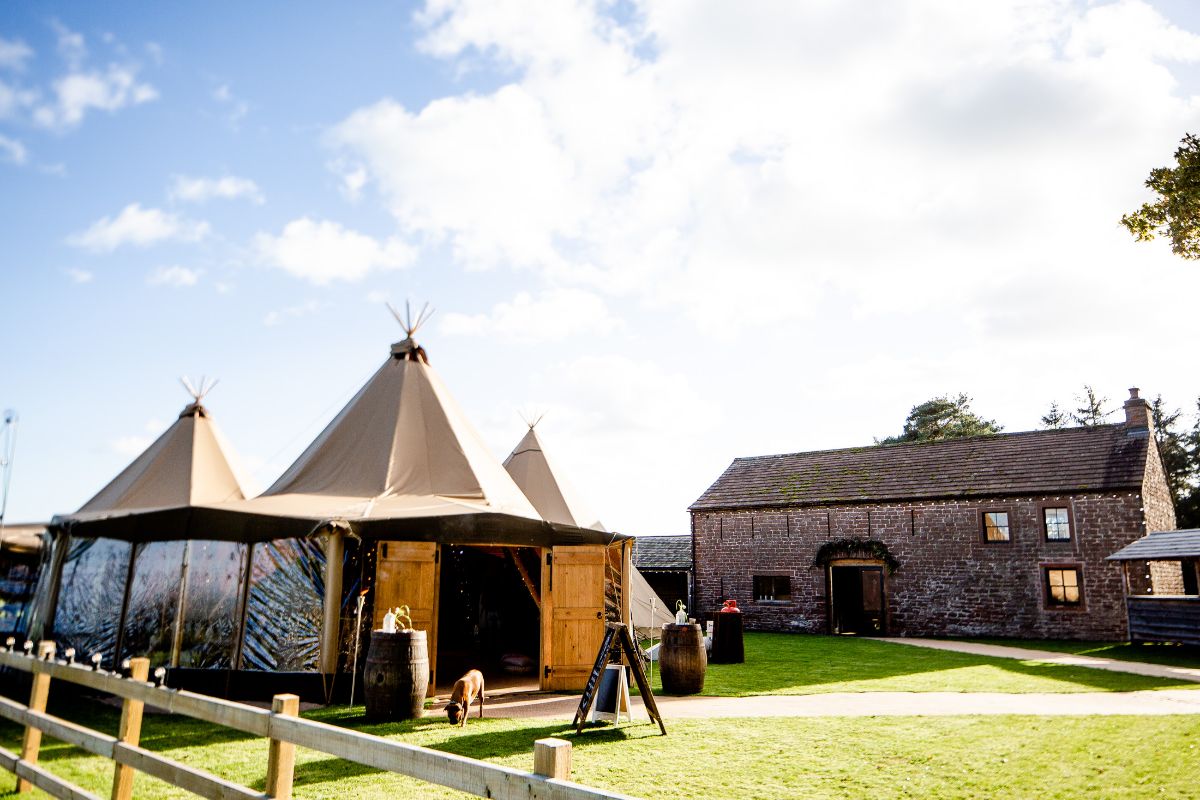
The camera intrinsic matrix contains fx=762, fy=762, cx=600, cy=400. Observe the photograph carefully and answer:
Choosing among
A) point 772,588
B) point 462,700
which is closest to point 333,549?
point 462,700

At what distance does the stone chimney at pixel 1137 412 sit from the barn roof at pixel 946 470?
144 mm

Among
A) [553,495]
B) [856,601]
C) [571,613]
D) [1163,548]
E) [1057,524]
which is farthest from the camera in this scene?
[856,601]

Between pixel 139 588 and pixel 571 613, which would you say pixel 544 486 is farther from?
pixel 139 588

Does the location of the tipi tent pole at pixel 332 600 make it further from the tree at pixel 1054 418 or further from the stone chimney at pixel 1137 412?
the tree at pixel 1054 418

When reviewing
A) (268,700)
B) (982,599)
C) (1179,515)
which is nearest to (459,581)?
(268,700)

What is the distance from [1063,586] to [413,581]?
55.8ft

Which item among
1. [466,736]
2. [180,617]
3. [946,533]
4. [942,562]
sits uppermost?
[946,533]

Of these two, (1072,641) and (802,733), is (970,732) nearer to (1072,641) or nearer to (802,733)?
(802,733)

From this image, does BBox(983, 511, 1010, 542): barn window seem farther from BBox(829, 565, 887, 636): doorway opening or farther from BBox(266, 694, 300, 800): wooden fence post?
BBox(266, 694, 300, 800): wooden fence post

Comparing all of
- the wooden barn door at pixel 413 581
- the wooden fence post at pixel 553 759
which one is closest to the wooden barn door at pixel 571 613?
the wooden barn door at pixel 413 581

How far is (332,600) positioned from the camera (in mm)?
9492

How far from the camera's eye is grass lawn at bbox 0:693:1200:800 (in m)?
5.45

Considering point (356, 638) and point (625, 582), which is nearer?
point (356, 638)

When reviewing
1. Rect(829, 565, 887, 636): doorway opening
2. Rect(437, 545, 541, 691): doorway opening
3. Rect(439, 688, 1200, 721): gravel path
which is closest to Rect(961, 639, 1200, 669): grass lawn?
Rect(829, 565, 887, 636): doorway opening
